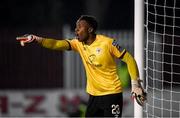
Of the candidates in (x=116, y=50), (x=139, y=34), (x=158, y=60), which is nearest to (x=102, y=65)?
(x=116, y=50)

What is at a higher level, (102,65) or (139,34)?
(139,34)

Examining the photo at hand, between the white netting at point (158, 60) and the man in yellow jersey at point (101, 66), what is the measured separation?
2.58 ft

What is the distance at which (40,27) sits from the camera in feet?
43.4

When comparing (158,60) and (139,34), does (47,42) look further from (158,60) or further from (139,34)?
(158,60)

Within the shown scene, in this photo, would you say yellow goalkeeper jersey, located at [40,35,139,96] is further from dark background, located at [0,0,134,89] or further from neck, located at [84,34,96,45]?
dark background, located at [0,0,134,89]

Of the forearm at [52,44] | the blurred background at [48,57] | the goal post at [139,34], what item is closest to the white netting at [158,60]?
the goal post at [139,34]

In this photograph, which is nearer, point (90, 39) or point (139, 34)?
point (90, 39)

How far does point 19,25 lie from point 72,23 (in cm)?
73

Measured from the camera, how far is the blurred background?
42.4 ft

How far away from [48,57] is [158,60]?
291 cm

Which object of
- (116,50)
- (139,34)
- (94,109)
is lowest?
(94,109)

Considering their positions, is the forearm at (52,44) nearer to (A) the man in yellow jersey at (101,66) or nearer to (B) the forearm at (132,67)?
(A) the man in yellow jersey at (101,66)

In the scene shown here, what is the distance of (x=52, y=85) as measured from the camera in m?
13.1

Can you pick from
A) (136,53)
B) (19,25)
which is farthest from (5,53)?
(136,53)
